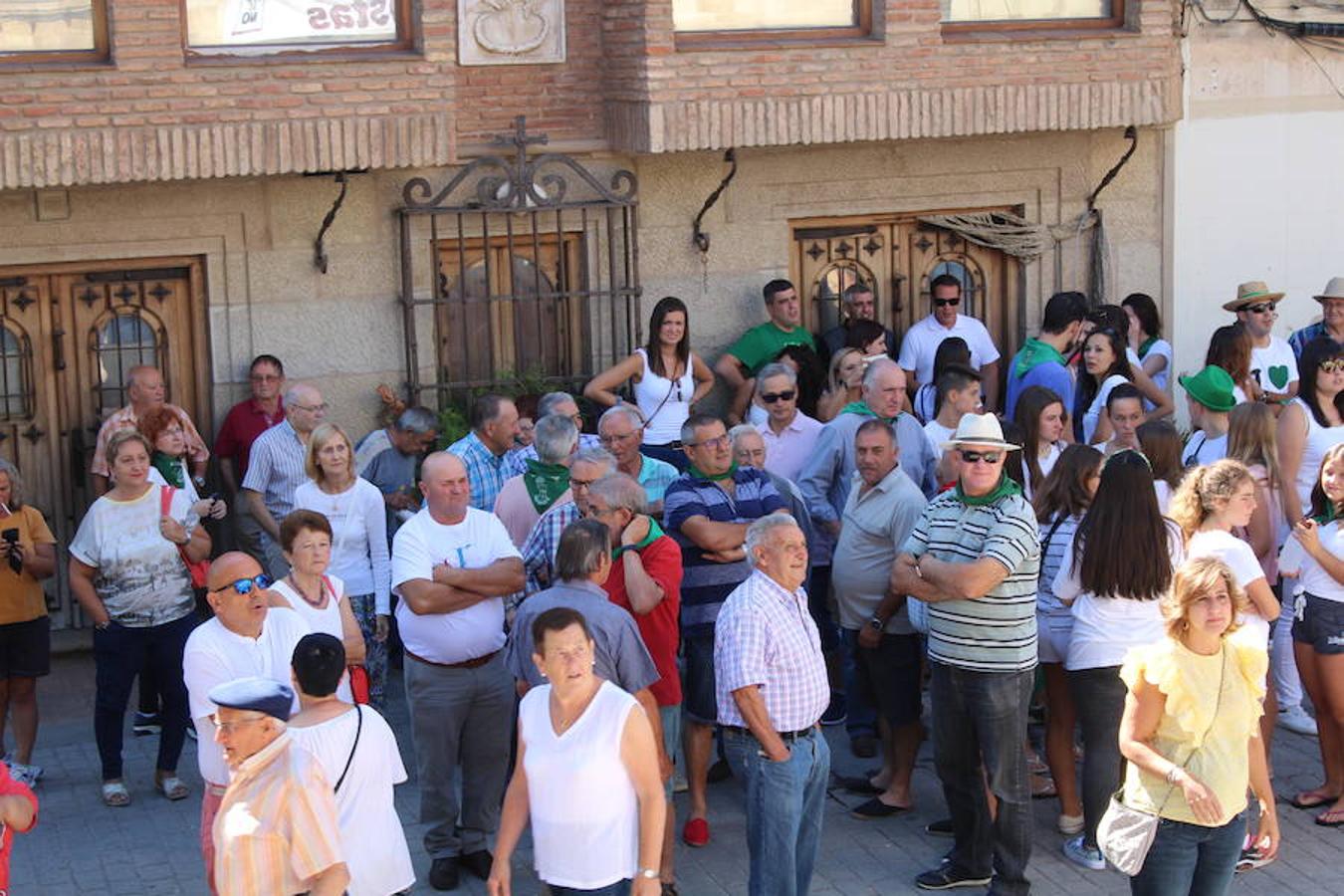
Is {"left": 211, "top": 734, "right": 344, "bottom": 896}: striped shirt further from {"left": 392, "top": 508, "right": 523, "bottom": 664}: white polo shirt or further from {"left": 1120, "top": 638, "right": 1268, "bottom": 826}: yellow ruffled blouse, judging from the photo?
{"left": 1120, "top": 638, "right": 1268, "bottom": 826}: yellow ruffled blouse

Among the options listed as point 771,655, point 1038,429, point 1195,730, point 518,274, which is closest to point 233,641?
point 771,655

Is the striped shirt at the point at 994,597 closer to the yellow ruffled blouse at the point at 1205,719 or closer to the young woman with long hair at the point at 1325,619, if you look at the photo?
the yellow ruffled blouse at the point at 1205,719

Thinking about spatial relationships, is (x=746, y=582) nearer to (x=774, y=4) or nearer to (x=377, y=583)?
(x=377, y=583)

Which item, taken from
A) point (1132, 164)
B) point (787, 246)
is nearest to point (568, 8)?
point (787, 246)

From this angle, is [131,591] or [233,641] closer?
[233,641]

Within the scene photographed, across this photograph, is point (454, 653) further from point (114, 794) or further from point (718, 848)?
point (114, 794)

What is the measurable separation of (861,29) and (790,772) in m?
5.89

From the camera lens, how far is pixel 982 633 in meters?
7.21

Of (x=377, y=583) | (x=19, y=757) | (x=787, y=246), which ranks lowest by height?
(x=19, y=757)

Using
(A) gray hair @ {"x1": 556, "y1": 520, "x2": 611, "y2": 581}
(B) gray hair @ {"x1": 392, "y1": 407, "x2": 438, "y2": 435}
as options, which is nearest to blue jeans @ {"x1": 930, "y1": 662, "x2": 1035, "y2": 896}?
(A) gray hair @ {"x1": 556, "y1": 520, "x2": 611, "y2": 581}

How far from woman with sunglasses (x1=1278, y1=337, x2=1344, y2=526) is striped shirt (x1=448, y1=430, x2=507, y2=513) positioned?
12.2 ft

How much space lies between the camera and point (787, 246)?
1202cm

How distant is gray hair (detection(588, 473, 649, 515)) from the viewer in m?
7.34

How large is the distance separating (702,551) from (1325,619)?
2.64m
